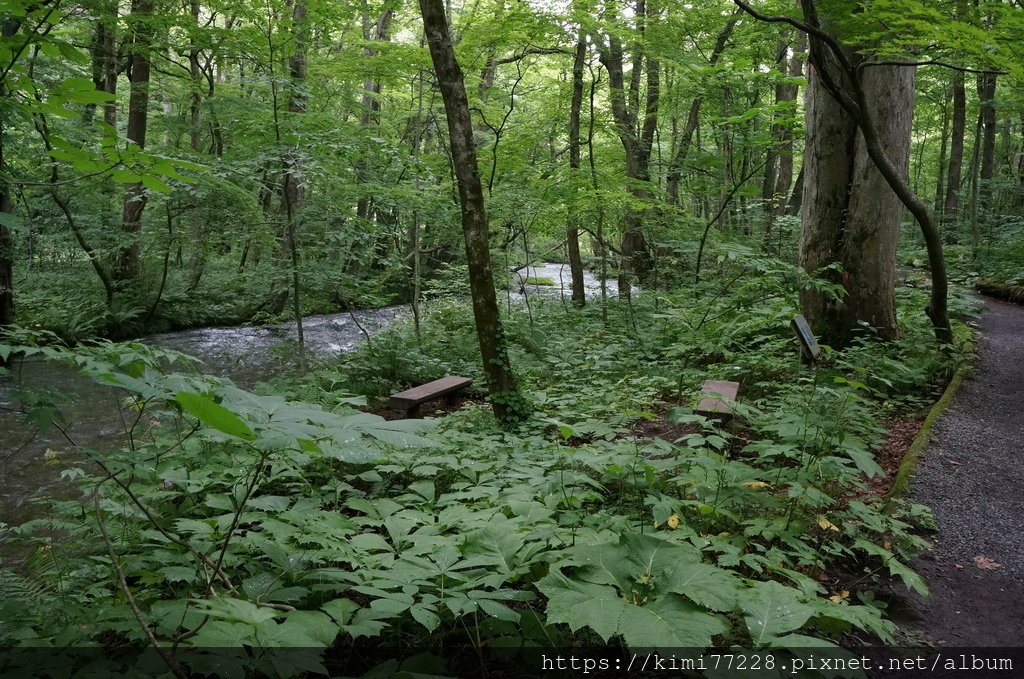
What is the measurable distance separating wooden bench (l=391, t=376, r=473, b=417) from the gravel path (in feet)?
14.9

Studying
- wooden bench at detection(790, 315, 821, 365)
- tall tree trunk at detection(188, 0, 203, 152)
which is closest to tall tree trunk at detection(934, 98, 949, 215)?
wooden bench at detection(790, 315, 821, 365)

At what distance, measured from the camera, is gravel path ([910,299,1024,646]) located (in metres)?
2.65

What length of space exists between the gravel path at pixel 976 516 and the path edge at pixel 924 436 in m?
0.05

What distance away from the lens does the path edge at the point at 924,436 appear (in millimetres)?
3908

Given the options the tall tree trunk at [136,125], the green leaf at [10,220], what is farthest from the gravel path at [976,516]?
the tall tree trunk at [136,125]

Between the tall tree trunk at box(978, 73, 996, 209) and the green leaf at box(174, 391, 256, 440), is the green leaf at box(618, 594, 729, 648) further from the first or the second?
the tall tree trunk at box(978, 73, 996, 209)

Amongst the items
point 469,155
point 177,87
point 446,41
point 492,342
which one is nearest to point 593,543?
point 492,342

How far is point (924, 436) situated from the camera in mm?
4703

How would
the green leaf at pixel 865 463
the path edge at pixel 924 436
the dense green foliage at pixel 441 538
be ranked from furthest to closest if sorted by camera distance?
the path edge at pixel 924 436 < the green leaf at pixel 865 463 < the dense green foliage at pixel 441 538

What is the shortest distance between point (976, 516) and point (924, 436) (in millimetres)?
1260

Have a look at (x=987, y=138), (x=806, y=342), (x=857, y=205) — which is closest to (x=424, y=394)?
(x=806, y=342)

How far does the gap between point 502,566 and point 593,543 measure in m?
0.40

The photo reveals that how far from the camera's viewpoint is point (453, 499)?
3129 mm

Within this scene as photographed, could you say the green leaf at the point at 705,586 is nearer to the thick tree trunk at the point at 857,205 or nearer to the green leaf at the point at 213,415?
the green leaf at the point at 213,415
